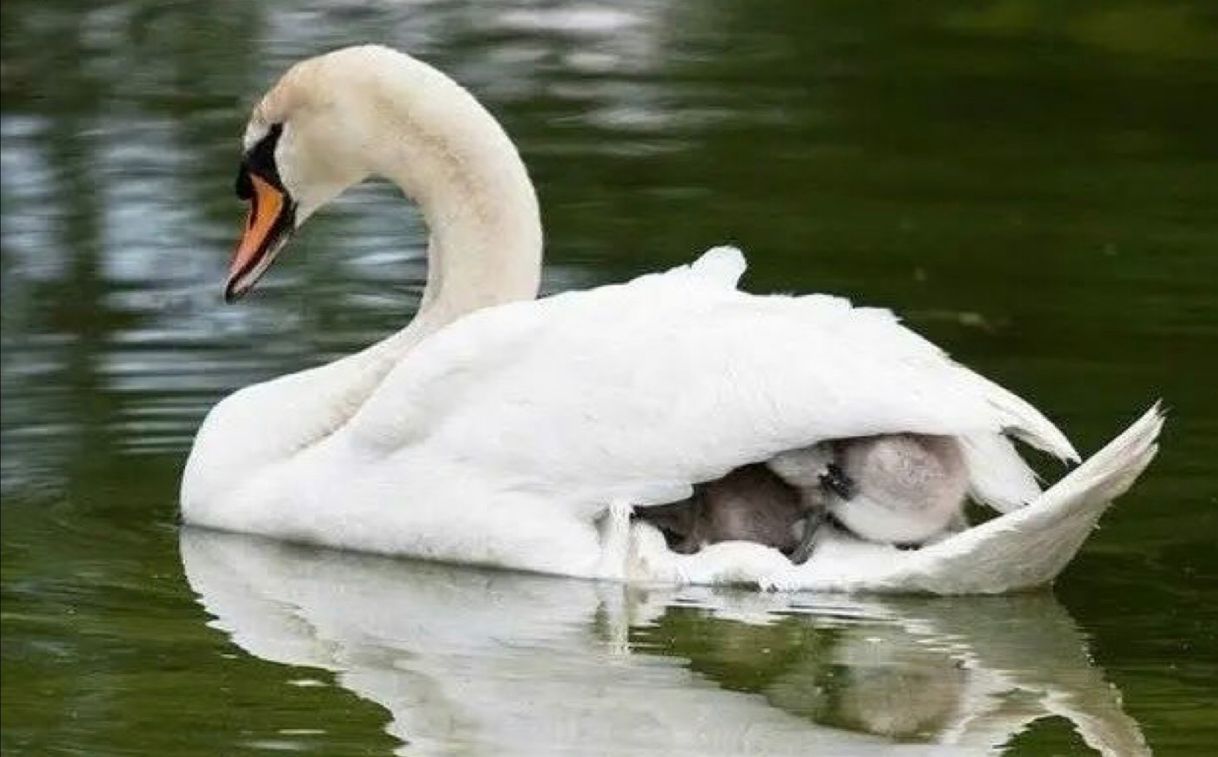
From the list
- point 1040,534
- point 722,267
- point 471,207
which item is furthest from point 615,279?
point 1040,534

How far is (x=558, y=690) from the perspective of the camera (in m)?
7.95

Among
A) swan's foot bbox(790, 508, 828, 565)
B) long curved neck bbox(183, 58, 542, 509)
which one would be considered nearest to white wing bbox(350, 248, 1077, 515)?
swan's foot bbox(790, 508, 828, 565)

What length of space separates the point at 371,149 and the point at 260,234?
0.45m

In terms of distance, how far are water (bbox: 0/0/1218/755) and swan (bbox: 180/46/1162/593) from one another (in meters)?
0.11

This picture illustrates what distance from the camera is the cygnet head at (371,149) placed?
974 centimetres

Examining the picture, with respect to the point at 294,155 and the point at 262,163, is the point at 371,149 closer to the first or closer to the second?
the point at 294,155

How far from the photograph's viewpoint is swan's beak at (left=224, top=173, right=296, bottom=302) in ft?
33.5

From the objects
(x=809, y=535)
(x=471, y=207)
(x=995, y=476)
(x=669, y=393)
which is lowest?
(x=809, y=535)

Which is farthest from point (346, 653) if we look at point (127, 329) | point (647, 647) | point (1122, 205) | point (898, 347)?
point (1122, 205)

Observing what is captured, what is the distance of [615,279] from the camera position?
38.5ft

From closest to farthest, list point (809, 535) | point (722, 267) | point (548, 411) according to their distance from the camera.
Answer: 1. point (809, 535)
2. point (548, 411)
3. point (722, 267)

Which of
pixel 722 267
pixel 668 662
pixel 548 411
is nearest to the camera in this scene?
pixel 668 662

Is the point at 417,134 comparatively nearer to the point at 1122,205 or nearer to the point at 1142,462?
the point at 1142,462

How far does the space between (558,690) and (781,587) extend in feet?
2.45
